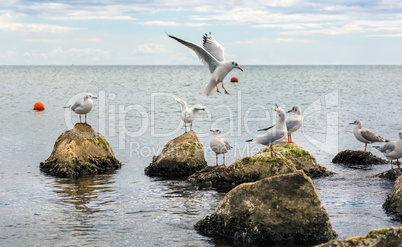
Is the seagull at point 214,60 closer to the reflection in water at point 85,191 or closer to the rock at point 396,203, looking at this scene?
the reflection in water at point 85,191

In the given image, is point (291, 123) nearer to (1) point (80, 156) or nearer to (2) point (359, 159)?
(2) point (359, 159)

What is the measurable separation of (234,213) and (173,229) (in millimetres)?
1316

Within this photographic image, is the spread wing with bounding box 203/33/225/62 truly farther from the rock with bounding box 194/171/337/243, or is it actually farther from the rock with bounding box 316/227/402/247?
the rock with bounding box 316/227/402/247

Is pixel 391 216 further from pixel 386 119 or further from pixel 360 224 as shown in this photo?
pixel 386 119

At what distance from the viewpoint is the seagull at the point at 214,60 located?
48.1 ft

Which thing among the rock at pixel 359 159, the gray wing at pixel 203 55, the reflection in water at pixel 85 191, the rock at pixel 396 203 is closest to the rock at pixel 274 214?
the rock at pixel 396 203

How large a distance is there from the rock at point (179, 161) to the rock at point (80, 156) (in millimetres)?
1580

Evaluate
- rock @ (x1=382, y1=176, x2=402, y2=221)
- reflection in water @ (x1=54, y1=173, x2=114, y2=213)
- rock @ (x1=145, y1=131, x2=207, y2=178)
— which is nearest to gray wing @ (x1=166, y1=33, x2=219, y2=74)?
rock @ (x1=145, y1=131, x2=207, y2=178)

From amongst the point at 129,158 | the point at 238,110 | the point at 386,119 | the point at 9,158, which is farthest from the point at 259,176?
the point at 238,110

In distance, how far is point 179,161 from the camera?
1432 cm

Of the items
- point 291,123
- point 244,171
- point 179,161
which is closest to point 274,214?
point 244,171

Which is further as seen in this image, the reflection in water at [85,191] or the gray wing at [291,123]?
the gray wing at [291,123]

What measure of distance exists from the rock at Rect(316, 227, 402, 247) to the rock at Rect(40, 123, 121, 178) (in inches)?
375

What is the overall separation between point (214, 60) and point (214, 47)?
120 cm
